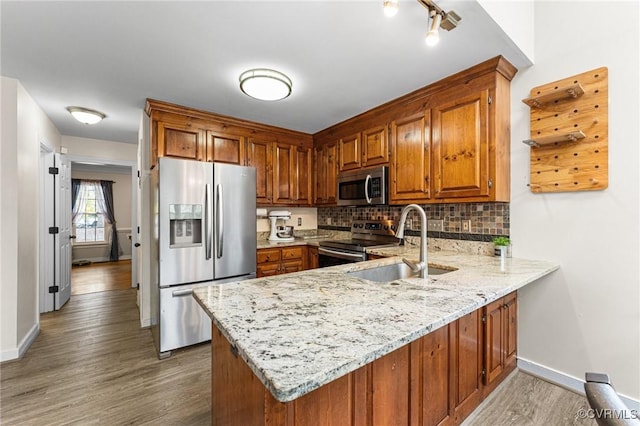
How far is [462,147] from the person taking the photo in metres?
2.34

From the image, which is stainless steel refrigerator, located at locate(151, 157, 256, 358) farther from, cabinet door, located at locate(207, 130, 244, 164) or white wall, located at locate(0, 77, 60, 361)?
white wall, located at locate(0, 77, 60, 361)

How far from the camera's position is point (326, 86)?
101 inches

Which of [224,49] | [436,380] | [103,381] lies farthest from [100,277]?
[436,380]

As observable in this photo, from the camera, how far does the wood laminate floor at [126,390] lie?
174cm

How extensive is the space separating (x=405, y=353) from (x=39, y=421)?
228 cm

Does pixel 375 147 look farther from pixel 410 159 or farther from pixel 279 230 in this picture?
pixel 279 230

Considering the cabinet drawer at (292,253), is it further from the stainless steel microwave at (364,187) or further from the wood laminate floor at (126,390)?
the wood laminate floor at (126,390)

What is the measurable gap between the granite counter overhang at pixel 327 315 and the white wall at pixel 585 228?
609 mm

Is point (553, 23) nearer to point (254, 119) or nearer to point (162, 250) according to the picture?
point (254, 119)

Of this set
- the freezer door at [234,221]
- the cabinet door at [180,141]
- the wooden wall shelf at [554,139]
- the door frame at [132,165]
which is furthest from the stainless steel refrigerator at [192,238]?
the wooden wall shelf at [554,139]

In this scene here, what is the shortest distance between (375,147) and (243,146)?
1607mm

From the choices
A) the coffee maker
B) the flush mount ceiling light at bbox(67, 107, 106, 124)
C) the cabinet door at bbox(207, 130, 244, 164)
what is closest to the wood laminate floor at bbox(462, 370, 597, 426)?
the coffee maker

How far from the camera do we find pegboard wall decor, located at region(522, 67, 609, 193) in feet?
6.01

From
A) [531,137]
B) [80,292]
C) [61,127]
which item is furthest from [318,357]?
[80,292]
